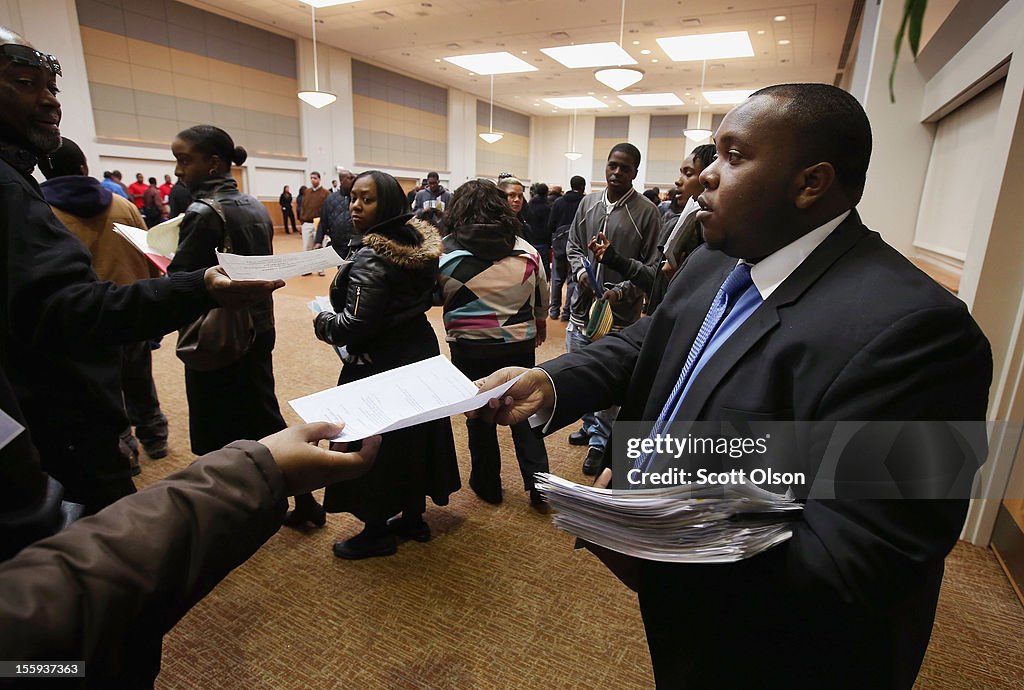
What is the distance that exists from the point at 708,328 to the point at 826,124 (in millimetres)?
395

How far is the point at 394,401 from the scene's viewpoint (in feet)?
3.48

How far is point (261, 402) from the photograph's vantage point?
2.48 meters

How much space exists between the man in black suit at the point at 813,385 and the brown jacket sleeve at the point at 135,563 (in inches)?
22.8

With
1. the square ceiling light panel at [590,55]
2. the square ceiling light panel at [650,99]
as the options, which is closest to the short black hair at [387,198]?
the square ceiling light panel at [590,55]

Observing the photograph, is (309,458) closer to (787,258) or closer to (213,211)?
(787,258)

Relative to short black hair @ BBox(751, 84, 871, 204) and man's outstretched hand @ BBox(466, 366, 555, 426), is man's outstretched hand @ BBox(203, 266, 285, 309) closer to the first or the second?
man's outstretched hand @ BBox(466, 366, 555, 426)

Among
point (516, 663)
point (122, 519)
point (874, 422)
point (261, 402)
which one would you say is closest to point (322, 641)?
point (516, 663)

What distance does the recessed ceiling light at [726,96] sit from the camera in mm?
17391

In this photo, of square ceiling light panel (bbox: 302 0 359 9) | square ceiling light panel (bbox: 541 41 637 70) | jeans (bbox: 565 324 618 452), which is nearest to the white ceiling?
square ceiling light panel (bbox: 302 0 359 9)

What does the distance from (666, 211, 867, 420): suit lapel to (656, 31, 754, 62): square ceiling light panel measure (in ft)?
42.3

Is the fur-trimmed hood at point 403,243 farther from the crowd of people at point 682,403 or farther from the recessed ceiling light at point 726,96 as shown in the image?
the recessed ceiling light at point 726,96

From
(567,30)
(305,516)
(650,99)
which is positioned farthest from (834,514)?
(650,99)

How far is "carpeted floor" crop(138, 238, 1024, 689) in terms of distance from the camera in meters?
1.83

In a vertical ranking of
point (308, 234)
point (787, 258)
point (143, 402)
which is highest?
point (787, 258)
